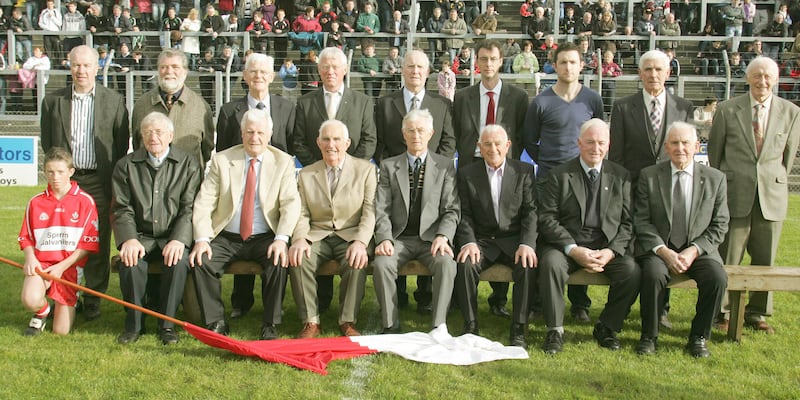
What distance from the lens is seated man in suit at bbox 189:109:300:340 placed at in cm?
579

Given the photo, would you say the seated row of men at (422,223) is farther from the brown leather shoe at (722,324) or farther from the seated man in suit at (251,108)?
the brown leather shoe at (722,324)

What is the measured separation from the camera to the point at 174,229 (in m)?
5.91

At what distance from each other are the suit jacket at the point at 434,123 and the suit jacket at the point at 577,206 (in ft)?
3.69

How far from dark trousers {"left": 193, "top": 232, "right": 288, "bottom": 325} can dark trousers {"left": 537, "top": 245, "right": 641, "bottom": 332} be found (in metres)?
1.93

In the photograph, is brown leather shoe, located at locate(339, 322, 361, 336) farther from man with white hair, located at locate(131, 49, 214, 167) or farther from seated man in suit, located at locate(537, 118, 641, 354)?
man with white hair, located at locate(131, 49, 214, 167)

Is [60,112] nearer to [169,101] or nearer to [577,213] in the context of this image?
[169,101]

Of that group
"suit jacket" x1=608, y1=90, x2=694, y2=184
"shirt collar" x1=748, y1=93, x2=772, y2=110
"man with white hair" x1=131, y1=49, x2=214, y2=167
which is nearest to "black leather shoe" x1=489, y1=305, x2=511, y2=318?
"suit jacket" x1=608, y1=90, x2=694, y2=184

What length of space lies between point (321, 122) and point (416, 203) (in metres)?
1.21

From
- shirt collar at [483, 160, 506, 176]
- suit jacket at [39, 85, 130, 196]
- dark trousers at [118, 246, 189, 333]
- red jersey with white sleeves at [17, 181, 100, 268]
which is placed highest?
suit jacket at [39, 85, 130, 196]

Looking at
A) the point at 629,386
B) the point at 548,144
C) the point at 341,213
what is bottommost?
the point at 629,386

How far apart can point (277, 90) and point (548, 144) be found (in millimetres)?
12348

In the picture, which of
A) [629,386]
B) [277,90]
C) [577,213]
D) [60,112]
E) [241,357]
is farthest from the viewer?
[277,90]

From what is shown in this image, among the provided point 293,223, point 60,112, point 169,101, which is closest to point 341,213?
point 293,223

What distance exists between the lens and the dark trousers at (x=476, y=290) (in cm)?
570
